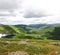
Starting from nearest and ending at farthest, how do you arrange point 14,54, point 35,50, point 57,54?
point 14,54 → point 57,54 → point 35,50

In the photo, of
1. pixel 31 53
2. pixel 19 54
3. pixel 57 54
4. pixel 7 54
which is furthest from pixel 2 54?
pixel 57 54

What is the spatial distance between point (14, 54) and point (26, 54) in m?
3.58

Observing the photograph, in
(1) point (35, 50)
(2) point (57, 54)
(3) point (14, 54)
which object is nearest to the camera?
(3) point (14, 54)

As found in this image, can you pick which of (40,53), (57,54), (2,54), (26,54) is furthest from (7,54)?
(57,54)

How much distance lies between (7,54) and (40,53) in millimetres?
10236

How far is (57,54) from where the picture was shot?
51.6 metres

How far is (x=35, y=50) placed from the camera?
55.8m

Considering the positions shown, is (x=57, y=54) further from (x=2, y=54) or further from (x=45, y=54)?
(x=2, y=54)

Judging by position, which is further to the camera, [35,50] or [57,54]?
[35,50]

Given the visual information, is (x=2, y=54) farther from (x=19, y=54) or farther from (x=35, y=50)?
(x=35, y=50)

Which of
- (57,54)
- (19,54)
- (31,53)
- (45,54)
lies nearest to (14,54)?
(19,54)

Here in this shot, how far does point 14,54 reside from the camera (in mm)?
48281

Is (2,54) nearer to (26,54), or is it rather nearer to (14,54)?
(14,54)

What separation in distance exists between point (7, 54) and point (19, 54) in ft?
12.3
